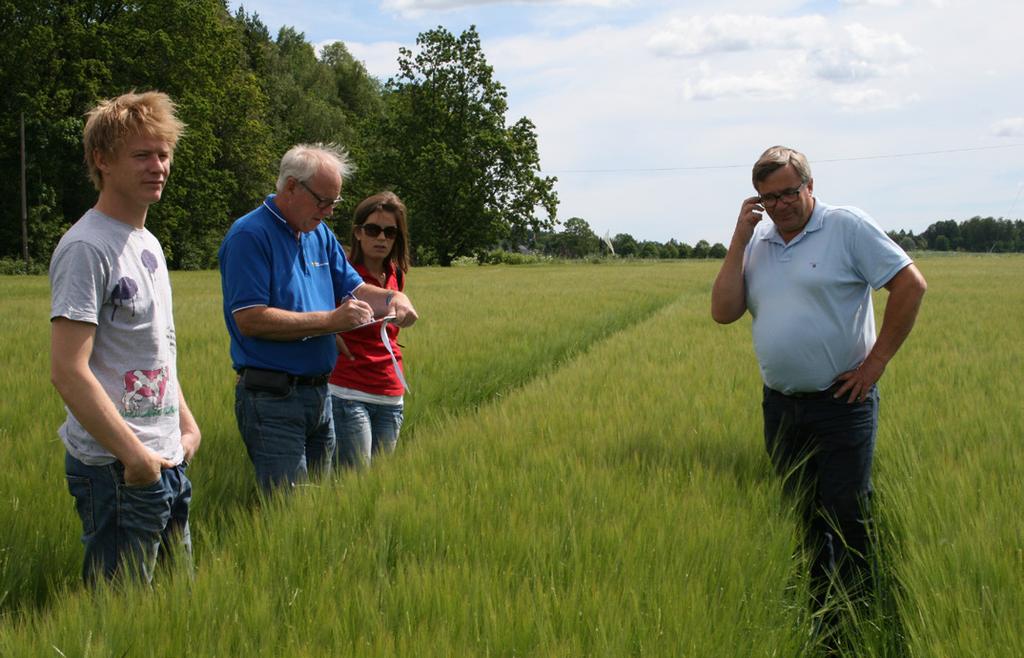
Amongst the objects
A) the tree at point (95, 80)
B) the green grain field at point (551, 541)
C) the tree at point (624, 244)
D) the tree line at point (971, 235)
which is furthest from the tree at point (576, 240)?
the green grain field at point (551, 541)

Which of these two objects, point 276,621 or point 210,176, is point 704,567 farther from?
point 210,176

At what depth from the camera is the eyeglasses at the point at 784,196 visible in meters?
3.49

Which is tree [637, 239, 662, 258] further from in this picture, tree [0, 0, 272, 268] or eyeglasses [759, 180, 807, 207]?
eyeglasses [759, 180, 807, 207]

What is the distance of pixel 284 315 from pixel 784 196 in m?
2.07

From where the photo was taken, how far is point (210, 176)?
36281 mm

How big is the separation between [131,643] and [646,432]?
121 inches

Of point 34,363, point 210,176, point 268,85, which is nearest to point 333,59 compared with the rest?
→ point 268,85

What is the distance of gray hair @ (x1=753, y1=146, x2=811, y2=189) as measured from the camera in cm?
350

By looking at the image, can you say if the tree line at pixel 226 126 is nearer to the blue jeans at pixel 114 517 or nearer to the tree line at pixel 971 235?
the blue jeans at pixel 114 517

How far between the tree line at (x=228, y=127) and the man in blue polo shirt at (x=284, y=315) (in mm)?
29656

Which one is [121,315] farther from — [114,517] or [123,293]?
[114,517]

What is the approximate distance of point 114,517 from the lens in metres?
2.44

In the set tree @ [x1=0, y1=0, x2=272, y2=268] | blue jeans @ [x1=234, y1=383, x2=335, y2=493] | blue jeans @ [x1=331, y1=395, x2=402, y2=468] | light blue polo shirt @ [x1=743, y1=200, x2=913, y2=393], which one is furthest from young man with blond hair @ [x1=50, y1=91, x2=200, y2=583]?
tree @ [x1=0, y1=0, x2=272, y2=268]

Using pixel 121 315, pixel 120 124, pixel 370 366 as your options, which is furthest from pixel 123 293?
pixel 370 366
